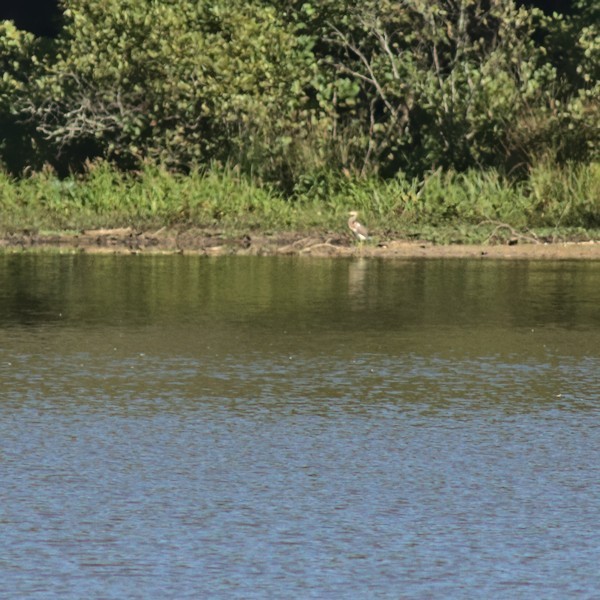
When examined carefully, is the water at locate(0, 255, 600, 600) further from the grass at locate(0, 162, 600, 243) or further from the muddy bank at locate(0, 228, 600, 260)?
the grass at locate(0, 162, 600, 243)

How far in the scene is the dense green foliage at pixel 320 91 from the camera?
28328mm

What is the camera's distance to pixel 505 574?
624cm

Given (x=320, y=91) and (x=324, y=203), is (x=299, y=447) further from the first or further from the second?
(x=320, y=91)

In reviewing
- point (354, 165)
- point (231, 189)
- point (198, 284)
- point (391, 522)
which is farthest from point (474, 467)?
point (354, 165)

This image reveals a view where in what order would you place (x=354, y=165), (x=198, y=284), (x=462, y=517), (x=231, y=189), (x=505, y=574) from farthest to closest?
1. (x=354, y=165)
2. (x=231, y=189)
3. (x=198, y=284)
4. (x=462, y=517)
5. (x=505, y=574)

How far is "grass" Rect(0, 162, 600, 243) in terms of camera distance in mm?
24859

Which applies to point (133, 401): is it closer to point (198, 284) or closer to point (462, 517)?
point (462, 517)

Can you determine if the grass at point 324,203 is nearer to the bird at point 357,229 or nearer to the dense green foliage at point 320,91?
the dense green foliage at point 320,91

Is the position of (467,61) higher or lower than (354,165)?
higher

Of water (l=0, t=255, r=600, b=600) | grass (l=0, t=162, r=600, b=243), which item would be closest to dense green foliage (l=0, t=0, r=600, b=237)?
grass (l=0, t=162, r=600, b=243)

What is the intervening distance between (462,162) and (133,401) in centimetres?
1951

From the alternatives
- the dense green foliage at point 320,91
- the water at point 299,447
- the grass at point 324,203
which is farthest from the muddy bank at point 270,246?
the water at point 299,447

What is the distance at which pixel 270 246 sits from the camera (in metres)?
22.8

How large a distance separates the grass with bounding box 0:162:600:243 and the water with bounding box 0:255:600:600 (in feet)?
28.2
